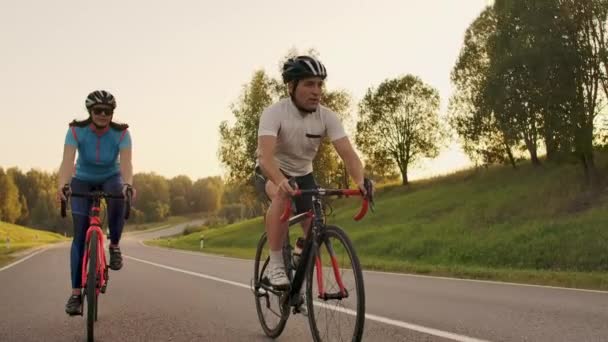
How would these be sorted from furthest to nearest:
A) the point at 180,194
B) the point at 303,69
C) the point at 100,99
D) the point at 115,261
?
the point at 180,194 < the point at 115,261 < the point at 100,99 < the point at 303,69

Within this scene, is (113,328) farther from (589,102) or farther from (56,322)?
(589,102)

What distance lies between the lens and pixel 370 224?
36.8 metres

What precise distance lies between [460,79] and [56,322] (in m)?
39.5

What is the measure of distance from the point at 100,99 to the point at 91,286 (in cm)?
171

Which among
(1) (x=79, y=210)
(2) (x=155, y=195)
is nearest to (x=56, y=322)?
(1) (x=79, y=210)

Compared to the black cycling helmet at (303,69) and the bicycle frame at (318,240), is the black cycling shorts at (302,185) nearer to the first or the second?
the bicycle frame at (318,240)

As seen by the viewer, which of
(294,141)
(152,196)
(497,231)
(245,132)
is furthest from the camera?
(152,196)

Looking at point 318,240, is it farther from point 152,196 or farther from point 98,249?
point 152,196

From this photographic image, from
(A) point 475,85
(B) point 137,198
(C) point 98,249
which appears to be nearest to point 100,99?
(C) point 98,249

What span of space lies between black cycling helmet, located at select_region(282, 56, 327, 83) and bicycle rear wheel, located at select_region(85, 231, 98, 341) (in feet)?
7.41

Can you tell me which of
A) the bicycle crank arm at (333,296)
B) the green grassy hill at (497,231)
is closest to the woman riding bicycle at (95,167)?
the bicycle crank arm at (333,296)

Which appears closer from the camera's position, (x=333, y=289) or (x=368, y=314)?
(x=333, y=289)

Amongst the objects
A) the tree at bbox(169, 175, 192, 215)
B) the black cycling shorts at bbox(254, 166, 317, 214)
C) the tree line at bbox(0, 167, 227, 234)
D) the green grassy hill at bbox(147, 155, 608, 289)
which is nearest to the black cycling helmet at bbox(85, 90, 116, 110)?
the black cycling shorts at bbox(254, 166, 317, 214)

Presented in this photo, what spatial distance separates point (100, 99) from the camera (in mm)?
5805
